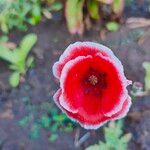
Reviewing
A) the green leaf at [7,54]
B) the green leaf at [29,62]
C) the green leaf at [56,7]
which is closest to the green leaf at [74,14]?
the green leaf at [56,7]

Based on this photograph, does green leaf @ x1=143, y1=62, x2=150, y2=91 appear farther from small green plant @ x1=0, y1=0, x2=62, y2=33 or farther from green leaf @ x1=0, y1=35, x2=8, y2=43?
green leaf @ x1=0, y1=35, x2=8, y2=43

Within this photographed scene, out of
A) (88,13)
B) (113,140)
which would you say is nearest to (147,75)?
(113,140)

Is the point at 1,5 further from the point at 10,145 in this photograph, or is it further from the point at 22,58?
the point at 10,145

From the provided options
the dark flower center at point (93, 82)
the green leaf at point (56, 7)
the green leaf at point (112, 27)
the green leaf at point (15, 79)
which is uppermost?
the dark flower center at point (93, 82)

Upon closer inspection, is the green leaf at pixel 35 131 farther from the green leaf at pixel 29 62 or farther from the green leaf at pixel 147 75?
the green leaf at pixel 147 75

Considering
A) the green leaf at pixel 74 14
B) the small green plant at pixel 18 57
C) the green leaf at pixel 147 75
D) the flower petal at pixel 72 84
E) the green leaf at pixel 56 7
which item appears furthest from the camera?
the green leaf at pixel 56 7

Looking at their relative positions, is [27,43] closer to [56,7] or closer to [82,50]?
[56,7]

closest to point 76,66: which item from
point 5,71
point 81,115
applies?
point 81,115
